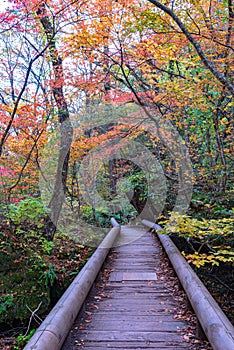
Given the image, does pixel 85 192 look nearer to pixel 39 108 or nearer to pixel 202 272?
pixel 39 108

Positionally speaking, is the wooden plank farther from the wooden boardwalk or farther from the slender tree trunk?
the slender tree trunk

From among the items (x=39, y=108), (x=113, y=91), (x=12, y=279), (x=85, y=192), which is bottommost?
(x=12, y=279)

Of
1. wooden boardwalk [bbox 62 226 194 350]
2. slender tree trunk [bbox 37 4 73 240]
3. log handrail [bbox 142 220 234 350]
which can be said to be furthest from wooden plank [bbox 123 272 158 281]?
slender tree trunk [bbox 37 4 73 240]

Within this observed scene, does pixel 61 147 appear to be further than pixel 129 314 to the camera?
Yes

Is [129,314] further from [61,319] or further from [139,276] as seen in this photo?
[139,276]

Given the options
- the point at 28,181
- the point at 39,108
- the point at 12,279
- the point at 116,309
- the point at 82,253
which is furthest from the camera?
the point at 28,181

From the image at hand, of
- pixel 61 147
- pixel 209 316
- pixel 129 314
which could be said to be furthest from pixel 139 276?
pixel 61 147

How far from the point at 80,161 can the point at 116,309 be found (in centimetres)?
634

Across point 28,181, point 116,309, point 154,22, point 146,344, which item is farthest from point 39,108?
point 146,344

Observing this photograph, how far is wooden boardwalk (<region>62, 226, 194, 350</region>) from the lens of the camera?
2.67 metres

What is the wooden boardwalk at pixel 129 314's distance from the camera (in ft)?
8.75

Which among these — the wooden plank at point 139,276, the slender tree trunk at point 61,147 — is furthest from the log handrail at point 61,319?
the slender tree trunk at point 61,147

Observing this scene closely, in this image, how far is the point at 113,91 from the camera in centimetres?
864

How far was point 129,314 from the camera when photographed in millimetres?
3297
